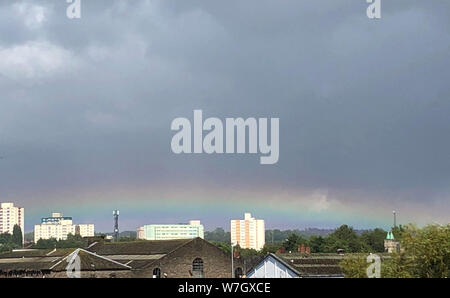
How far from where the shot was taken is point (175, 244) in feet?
101

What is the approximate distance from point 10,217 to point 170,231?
500 inches

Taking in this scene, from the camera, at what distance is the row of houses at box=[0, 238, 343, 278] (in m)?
18.2

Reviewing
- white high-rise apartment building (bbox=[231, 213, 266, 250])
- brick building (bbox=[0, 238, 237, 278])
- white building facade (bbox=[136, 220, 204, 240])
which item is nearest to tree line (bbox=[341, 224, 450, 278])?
white high-rise apartment building (bbox=[231, 213, 266, 250])

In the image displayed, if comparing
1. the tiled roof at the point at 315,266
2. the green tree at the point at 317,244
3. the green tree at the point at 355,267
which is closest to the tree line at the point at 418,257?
the green tree at the point at 355,267

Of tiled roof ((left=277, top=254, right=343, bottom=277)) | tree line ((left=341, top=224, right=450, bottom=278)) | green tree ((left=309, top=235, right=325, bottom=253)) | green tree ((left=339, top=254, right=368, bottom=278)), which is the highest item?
tree line ((left=341, top=224, right=450, bottom=278))

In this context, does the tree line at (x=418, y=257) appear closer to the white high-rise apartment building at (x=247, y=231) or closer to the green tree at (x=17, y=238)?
the white high-rise apartment building at (x=247, y=231)

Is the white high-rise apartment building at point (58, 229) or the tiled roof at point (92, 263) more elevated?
the white high-rise apartment building at point (58, 229)

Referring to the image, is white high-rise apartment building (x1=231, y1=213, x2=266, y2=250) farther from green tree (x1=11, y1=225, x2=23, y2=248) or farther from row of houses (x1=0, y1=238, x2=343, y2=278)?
green tree (x1=11, y1=225, x2=23, y2=248)

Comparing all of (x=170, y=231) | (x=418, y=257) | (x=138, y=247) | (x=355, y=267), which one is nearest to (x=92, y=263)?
(x=138, y=247)

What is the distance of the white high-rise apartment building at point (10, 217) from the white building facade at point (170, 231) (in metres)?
6.04

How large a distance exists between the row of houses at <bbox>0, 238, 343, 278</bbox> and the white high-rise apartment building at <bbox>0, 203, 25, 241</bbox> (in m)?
0.98

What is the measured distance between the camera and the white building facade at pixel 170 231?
81.2ft
